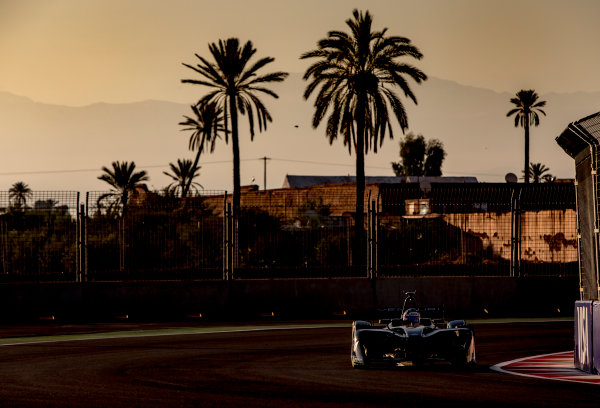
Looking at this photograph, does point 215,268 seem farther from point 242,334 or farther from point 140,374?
point 140,374

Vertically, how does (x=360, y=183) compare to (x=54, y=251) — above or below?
above

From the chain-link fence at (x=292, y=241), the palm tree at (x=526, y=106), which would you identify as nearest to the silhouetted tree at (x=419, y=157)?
the palm tree at (x=526, y=106)

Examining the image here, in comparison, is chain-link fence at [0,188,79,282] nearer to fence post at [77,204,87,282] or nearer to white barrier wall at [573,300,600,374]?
fence post at [77,204,87,282]

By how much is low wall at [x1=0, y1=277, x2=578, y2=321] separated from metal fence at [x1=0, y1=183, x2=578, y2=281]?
1.41 feet

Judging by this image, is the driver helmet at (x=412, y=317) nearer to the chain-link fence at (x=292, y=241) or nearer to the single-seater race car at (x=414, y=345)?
the single-seater race car at (x=414, y=345)

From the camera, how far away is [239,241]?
82.2 feet

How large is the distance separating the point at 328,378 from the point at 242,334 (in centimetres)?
801

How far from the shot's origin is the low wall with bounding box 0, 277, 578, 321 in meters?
24.6

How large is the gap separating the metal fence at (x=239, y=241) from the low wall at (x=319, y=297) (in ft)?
1.41

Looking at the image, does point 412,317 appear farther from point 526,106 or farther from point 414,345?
point 526,106

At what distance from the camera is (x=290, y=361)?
48.1ft

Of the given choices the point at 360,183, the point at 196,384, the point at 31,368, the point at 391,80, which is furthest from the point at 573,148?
the point at 360,183

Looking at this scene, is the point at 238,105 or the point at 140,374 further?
the point at 238,105

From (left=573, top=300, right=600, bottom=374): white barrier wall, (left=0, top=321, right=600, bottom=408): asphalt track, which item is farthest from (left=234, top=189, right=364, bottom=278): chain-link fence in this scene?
(left=573, top=300, right=600, bottom=374): white barrier wall
